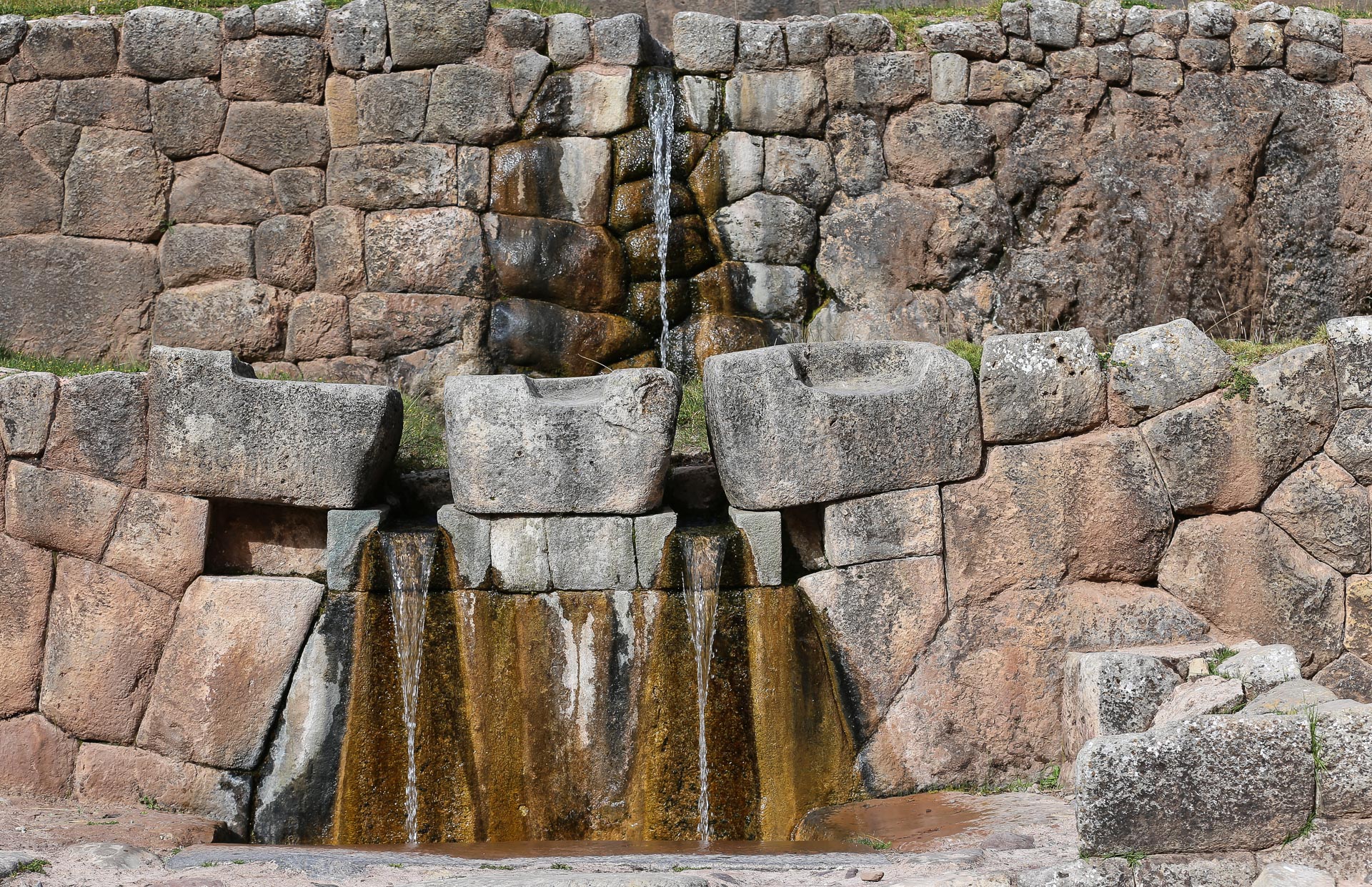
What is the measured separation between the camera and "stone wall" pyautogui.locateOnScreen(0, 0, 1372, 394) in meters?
7.88

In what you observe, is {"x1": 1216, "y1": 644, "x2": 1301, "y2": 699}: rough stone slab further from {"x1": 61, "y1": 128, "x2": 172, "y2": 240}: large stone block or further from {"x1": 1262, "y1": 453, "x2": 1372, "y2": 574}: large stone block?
{"x1": 61, "y1": 128, "x2": 172, "y2": 240}: large stone block

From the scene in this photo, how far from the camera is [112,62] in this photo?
8.00m

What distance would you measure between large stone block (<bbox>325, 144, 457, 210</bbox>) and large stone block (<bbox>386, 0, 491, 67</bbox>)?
20.5 inches

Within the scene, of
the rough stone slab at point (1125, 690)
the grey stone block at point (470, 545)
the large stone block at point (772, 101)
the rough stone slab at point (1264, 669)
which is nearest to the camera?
the rough stone slab at point (1264, 669)

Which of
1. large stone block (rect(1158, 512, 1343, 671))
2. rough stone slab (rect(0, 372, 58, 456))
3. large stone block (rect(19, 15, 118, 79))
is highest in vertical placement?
large stone block (rect(19, 15, 118, 79))

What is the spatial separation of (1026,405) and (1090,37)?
12.3ft

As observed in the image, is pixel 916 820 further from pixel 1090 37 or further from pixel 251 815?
pixel 1090 37

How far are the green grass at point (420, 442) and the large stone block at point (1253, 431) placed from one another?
318cm

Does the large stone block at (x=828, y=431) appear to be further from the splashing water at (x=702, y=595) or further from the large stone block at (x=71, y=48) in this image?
the large stone block at (x=71, y=48)

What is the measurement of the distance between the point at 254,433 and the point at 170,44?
3.48m

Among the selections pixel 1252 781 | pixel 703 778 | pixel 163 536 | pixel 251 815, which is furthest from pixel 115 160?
pixel 1252 781

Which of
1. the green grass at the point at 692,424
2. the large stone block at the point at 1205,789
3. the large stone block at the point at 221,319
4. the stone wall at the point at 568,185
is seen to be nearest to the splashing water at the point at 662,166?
the stone wall at the point at 568,185

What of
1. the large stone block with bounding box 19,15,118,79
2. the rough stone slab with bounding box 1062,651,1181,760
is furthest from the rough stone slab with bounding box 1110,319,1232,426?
the large stone block with bounding box 19,15,118,79

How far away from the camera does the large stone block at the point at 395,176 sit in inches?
310
